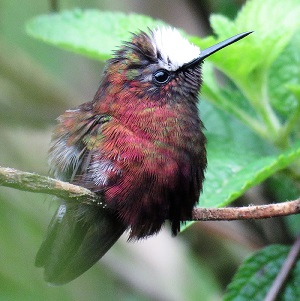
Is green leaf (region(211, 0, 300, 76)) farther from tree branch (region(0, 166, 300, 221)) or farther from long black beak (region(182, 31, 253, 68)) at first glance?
tree branch (region(0, 166, 300, 221))

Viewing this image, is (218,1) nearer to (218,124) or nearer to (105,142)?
(218,124)

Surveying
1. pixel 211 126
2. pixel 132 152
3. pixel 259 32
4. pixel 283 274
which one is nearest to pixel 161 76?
pixel 132 152

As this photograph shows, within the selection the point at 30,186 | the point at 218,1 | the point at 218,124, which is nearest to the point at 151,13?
the point at 218,1

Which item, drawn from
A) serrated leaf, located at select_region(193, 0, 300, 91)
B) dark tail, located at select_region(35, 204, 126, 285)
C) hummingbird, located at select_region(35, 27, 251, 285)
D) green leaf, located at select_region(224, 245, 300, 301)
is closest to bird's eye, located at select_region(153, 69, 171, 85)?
hummingbird, located at select_region(35, 27, 251, 285)

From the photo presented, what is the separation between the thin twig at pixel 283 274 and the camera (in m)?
1.99

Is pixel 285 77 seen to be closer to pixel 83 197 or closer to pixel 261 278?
pixel 261 278

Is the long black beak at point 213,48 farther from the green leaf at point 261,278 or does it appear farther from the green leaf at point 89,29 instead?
Result: the green leaf at point 261,278

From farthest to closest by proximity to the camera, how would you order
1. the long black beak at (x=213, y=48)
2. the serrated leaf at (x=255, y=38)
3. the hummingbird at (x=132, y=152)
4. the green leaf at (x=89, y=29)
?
the green leaf at (x=89, y=29), the serrated leaf at (x=255, y=38), the long black beak at (x=213, y=48), the hummingbird at (x=132, y=152)

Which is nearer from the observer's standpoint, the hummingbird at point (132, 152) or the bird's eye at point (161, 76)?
the hummingbird at point (132, 152)

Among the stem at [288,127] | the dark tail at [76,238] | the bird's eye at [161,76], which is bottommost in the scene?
the stem at [288,127]

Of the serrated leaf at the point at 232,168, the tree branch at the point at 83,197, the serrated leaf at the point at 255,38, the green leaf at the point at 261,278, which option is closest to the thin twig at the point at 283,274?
the green leaf at the point at 261,278

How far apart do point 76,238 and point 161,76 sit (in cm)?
56

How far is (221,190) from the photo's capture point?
6.03 feet

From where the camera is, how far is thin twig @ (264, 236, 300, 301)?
6.52 ft
